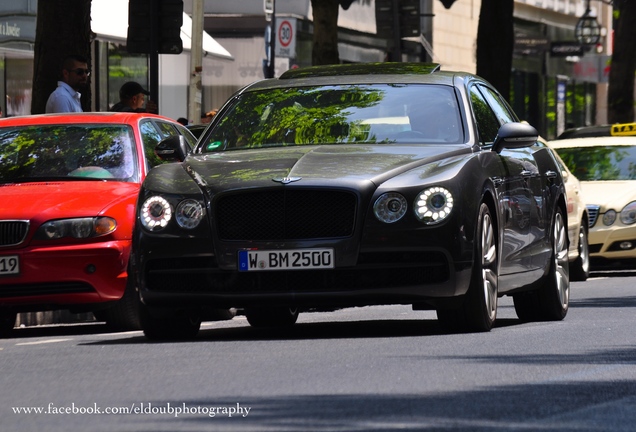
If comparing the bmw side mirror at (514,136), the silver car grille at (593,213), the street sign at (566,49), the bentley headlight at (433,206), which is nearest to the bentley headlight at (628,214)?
the silver car grille at (593,213)

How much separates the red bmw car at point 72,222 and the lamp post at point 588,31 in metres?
43.9

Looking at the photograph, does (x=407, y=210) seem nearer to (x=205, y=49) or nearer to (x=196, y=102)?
(x=196, y=102)

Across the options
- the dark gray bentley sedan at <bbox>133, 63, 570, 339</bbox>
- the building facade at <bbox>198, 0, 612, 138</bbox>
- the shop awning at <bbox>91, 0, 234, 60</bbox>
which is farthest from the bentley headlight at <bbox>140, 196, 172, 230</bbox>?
the shop awning at <bbox>91, 0, 234, 60</bbox>

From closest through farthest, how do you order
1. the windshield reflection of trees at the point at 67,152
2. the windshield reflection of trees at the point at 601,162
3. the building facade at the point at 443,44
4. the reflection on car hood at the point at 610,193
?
the windshield reflection of trees at the point at 67,152 → the reflection on car hood at the point at 610,193 → the windshield reflection of trees at the point at 601,162 → the building facade at the point at 443,44

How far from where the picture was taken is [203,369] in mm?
8844

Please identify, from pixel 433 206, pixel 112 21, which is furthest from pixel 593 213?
pixel 112 21

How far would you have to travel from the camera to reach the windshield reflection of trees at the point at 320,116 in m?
11.7

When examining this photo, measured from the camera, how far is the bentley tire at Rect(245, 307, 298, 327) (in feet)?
41.3

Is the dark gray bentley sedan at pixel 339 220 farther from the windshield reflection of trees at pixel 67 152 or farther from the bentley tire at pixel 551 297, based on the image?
the windshield reflection of trees at pixel 67 152

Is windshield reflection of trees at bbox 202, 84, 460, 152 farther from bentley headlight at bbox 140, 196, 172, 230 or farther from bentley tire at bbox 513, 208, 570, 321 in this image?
bentley tire at bbox 513, 208, 570, 321

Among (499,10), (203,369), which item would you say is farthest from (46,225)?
(499,10)

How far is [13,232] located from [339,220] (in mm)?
3019

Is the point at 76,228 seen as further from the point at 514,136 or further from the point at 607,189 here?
the point at 607,189

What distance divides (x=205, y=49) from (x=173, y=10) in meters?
12.1
